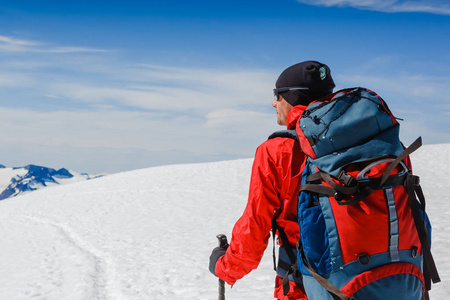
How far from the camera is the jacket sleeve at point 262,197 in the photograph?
1.80 meters

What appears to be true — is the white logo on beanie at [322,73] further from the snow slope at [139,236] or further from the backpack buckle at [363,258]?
the snow slope at [139,236]

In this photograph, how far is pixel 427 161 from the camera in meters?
17.9

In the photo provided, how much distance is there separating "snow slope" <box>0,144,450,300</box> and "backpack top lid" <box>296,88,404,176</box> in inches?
150

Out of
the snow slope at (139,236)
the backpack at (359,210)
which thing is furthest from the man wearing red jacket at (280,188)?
the snow slope at (139,236)

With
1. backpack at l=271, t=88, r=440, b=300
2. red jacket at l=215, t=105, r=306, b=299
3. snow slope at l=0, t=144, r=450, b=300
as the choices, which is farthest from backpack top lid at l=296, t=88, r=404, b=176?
snow slope at l=0, t=144, r=450, b=300

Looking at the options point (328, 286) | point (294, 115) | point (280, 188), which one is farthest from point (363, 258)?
point (294, 115)

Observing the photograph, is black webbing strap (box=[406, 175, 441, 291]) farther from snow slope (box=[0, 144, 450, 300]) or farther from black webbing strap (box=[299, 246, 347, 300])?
snow slope (box=[0, 144, 450, 300])

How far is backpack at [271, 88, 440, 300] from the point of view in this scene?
1576 mm

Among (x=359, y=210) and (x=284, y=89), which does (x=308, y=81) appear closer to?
(x=284, y=89)

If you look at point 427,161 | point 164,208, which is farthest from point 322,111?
point 427,161

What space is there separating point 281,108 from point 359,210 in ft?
2.47

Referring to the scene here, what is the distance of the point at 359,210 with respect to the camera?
158 centimetres

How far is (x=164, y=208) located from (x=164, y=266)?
6.32 m

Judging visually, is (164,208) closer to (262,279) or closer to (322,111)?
(262,279)
